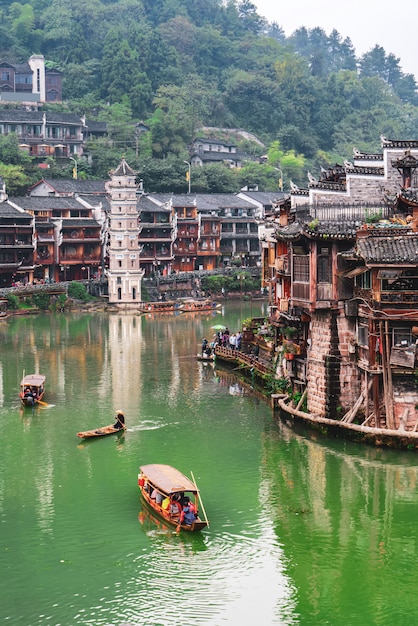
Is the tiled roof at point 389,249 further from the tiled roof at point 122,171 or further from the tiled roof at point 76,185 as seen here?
the tiled roof at point 76,185

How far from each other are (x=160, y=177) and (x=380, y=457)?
86102 millimetres

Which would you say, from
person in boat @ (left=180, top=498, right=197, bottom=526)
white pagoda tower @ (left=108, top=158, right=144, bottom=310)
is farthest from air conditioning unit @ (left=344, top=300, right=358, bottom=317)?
white pagoda tower @ (left=108, top=158, right=144, bottom=310)

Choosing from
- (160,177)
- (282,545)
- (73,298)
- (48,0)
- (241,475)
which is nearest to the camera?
(282,545)

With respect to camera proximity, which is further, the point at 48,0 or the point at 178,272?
the point at 48,0

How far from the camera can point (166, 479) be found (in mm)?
30484

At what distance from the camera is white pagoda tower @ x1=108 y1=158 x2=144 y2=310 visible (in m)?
89.9

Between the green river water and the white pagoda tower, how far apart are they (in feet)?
133

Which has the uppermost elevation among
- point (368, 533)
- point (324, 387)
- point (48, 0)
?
point (48, 0)

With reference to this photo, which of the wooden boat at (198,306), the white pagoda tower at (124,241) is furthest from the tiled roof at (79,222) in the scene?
the wooden boat at (198,306)

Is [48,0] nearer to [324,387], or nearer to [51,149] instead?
[51,149]

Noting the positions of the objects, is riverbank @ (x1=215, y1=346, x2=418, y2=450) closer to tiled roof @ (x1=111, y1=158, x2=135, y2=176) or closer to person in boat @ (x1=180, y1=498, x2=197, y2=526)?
person in boat @ (x1=180, y1=498, x2=197, y2=526)

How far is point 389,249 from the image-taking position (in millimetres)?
35250

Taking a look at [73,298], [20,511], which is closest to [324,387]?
[20,511]

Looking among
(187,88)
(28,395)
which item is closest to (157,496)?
Result: (28,395)
